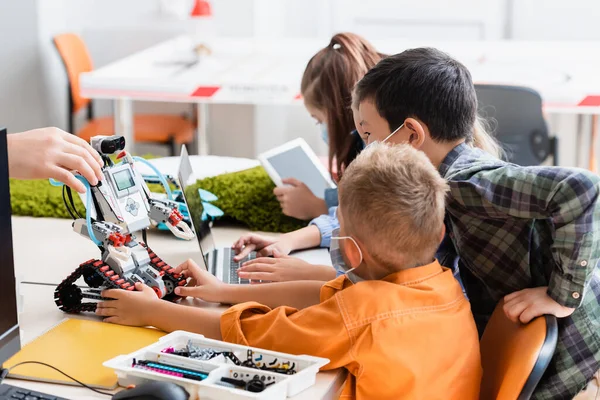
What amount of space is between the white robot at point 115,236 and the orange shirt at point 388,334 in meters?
0.22

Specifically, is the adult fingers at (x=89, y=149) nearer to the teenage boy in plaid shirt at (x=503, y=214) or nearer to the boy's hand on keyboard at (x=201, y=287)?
the boy's hand on keyboard at (x=201, y=287)

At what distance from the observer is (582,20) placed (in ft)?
13.3

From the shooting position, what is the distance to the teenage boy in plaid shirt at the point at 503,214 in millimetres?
1188

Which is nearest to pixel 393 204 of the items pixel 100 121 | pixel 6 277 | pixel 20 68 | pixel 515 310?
pixel 515 310

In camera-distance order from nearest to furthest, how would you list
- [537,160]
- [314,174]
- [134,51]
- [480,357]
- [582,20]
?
[480,357] < [314,174] < [537,160] < [582,20] < [134,51]

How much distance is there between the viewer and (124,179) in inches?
53.3

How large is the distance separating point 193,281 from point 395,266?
0.41m

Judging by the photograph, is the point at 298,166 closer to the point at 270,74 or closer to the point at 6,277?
the point at 6,277

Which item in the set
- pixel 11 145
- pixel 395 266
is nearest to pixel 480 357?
pixel 395 266

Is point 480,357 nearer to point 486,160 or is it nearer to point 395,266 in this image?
point 395,266

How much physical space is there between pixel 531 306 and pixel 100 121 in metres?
Result: 3.09

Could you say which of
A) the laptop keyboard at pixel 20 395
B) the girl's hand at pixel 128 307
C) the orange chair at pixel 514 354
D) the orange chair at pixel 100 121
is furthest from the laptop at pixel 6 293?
the orange chair at pixel 100 121

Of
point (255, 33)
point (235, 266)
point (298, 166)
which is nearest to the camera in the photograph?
point (235, 266)

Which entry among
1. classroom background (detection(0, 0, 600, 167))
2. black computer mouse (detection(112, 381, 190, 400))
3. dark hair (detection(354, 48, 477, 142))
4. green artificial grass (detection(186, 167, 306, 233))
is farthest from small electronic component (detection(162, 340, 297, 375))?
classroom background (detection(0, 0, 600, 167))
